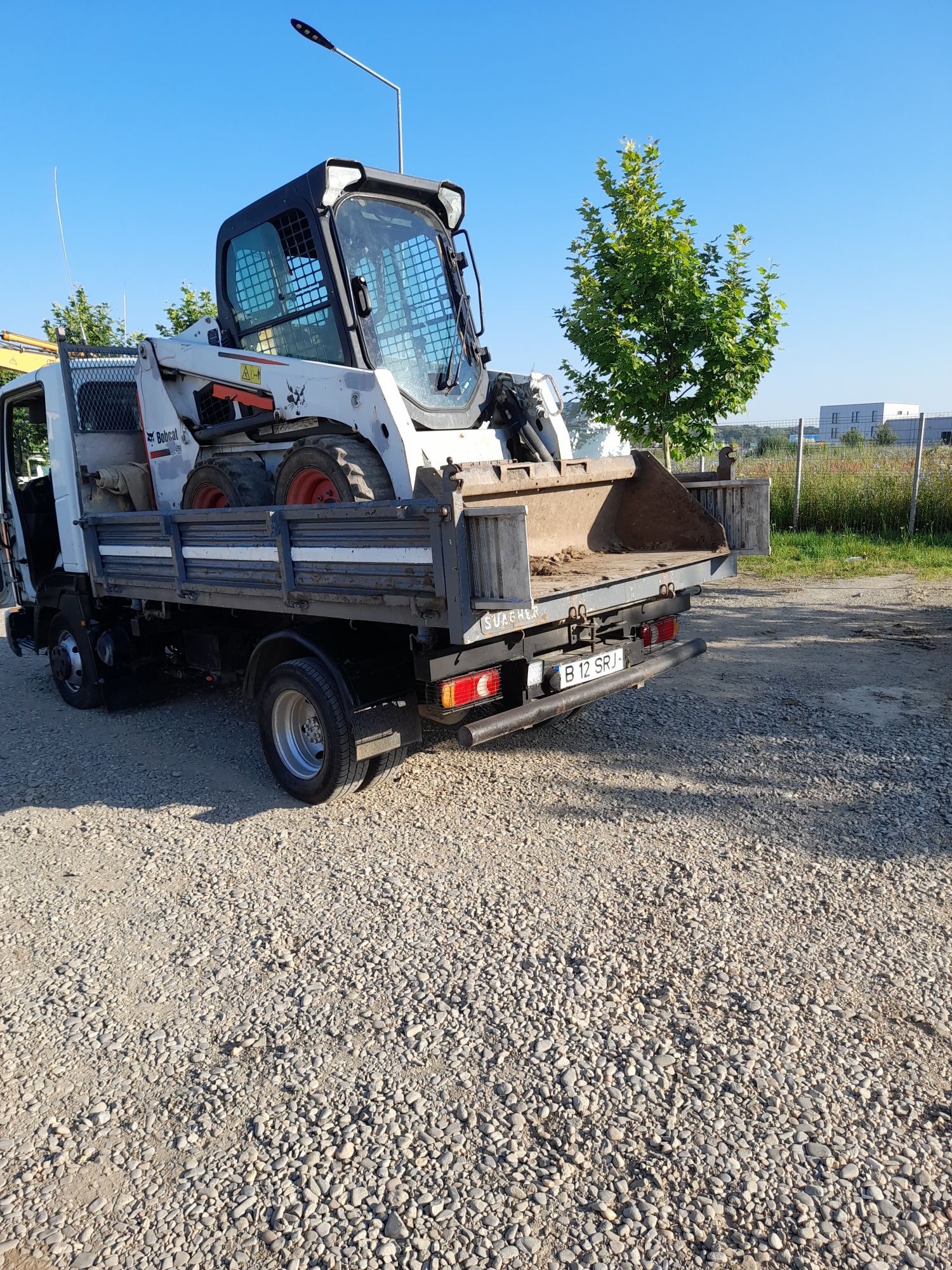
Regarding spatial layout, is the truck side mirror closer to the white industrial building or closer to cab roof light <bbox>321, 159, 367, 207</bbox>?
cab roof light <bbox>321, 159, 367, 207</bbox>

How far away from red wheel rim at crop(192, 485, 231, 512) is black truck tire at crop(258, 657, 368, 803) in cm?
148

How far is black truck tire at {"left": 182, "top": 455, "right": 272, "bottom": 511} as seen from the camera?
532cm

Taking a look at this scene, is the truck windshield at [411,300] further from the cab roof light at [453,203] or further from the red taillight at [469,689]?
the red taillight at [469,689]

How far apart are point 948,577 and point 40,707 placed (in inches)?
417

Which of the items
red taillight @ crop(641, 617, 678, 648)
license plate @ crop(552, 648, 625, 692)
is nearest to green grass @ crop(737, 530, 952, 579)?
red taillight @ crop(641, 617, 678, 648)

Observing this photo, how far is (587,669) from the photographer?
4660 mm

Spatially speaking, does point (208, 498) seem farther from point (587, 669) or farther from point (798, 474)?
point (798, 474)

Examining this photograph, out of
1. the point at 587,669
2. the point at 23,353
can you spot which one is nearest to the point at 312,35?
the point at 23,353

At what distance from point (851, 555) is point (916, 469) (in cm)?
191

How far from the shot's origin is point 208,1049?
2916mm

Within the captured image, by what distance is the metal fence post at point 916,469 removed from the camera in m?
13.6

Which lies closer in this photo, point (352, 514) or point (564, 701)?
point (352, 514)

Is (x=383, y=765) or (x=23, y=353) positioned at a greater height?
(x=23, y=353)

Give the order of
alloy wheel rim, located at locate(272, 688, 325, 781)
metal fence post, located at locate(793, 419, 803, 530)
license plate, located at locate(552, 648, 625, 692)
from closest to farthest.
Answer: license plate, located at locate(552, 648, 625, 692), alloy wheel rim, located at locate(272, 688, 325, 781), metal fence post, located at locate(793, 419, 803, 530)
